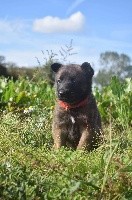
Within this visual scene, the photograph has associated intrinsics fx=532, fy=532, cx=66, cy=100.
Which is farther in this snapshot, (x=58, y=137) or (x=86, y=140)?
(x=58, y=137)

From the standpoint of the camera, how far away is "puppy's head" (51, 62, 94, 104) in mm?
5859

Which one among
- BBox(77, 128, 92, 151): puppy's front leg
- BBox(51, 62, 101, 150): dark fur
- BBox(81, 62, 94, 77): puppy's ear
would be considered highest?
BBox(81, 62, 94, 77): puppy's ear

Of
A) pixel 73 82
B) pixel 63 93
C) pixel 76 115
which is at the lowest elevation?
pixel 76 115

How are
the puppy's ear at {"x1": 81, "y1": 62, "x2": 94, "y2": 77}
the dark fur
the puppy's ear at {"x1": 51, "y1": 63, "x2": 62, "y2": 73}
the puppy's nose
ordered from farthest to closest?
the puppy's ear at {"x1": 51, "y1": 63, "x2": 62, "y2": 73}, the puppy's ear at {"x1": 81, "y1": 62, "x2": 94, "y2": 77}, the dark fur, the puppy's nose

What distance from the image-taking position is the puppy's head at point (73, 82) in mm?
5859

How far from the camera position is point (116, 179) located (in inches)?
151

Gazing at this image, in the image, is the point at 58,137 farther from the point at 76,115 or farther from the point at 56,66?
the point at 56,66

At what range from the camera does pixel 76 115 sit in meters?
5.97

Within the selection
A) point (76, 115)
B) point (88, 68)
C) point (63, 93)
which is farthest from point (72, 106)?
point (88, 68)

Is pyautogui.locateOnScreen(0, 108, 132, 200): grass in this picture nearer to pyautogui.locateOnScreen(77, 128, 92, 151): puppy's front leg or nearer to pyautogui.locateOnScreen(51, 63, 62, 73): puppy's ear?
pyautogui.locateOnScreen(77, 128, 92, 151): puppy's front leg

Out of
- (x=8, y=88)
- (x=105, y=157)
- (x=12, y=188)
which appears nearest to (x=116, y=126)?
(x=8, y=88)

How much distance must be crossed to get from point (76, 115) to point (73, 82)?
37cm

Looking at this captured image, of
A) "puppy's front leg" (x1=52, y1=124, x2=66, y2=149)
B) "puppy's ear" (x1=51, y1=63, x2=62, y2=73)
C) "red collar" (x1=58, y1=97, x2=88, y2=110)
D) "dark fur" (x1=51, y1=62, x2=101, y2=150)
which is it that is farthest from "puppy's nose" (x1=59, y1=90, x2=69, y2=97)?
"puppy's ear" (x1=51, y1=63, x2=62, y2=73)

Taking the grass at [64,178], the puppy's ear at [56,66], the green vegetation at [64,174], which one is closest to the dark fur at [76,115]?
the puppy's ear at [56,66]
